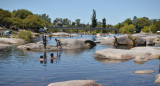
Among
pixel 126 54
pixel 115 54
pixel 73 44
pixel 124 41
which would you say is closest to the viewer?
pixel 115 54

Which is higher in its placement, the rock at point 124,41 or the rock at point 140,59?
the rock at point 124,41

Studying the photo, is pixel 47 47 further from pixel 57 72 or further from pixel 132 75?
pixel 132 75

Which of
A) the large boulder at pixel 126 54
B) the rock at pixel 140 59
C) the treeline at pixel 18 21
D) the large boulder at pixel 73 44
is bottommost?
the rock at pixel 140 59

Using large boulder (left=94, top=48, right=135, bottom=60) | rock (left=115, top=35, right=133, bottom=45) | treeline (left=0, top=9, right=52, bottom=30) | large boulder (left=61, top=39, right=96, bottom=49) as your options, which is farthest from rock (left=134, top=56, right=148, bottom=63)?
treeline (left=0, top=9, right=52, bottom=30)

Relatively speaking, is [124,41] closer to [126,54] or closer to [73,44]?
[73,44]

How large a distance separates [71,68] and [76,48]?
768 inches

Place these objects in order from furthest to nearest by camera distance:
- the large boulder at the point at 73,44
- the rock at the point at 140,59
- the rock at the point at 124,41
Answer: the rock at the point at 124,41 → the large boulder at the point at 73,44 → the rock at the point at 140,59

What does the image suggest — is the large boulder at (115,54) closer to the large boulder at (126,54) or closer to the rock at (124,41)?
the large boulder at (126,54)

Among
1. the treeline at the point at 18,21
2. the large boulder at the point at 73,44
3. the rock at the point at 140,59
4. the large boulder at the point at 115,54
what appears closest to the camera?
the rock at the point at 140,59

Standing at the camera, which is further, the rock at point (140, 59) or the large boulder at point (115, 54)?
the large boulder at point (115, 54)

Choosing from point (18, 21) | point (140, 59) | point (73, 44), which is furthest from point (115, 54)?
point (18, 21)

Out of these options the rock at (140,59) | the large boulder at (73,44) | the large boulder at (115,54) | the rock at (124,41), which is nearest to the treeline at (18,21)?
the rock at (124,41)

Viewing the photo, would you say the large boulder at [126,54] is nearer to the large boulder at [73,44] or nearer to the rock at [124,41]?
the large boulder at [73,44]

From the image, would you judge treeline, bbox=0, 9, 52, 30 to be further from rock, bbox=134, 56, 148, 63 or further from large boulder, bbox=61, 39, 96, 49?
rock, bbox=134, 56, 148, 63
